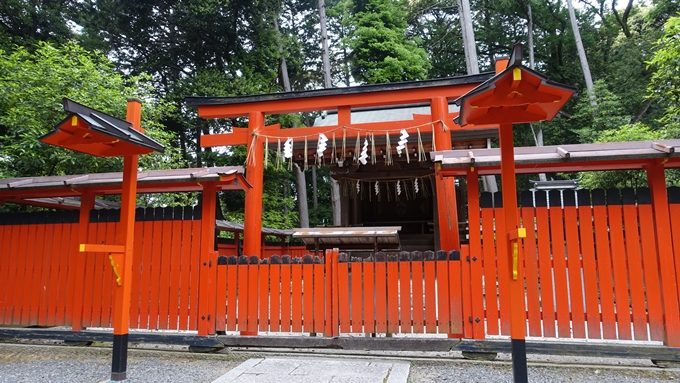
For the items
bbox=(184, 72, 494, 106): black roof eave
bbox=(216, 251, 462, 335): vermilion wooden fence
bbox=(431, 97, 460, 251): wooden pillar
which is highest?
bbox=(184, 72, 494, 106): black roof eave

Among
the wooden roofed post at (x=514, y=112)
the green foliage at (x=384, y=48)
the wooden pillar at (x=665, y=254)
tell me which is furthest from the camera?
the green foliage at (x=384, y=48)

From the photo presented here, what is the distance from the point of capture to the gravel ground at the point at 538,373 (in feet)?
14.0

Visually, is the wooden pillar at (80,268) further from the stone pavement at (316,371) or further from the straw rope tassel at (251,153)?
the stone pavement at (316,371)

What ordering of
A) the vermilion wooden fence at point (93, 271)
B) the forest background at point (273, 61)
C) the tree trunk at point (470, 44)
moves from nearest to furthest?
the vermilion wooden fence at point (93, 271) → the forest background at point (273, 61) → the tree trunk at point (470, 44)

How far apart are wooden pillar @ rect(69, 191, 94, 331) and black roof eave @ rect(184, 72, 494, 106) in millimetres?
2915

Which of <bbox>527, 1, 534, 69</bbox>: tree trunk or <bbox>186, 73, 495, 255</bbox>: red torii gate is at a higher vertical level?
<bbox>527, 1, 534, 69</bbox>: tree trunk

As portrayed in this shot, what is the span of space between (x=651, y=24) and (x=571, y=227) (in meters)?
20.0

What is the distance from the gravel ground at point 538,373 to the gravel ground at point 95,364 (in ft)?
7.38

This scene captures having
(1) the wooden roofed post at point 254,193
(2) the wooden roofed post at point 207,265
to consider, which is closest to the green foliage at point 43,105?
(1) the wooden roofed post at point 254,193

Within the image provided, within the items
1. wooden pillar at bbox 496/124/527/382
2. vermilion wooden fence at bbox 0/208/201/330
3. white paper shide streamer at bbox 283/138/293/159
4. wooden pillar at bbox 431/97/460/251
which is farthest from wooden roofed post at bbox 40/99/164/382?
wooden pillar at bbox 431/97/460/251

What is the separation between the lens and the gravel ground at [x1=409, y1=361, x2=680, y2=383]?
4.27 metres

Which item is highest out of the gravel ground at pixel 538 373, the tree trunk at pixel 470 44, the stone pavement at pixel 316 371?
the tree trunk at pixel 470 44

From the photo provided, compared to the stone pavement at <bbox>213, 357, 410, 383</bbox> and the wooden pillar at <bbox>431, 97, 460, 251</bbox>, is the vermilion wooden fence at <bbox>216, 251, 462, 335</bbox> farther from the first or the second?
the wooden pillar at <bbox>431, 97, 460, 251</bbox>

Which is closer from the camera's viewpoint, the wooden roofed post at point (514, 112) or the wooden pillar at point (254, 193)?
the wooden roofed post at point (514, 112)
